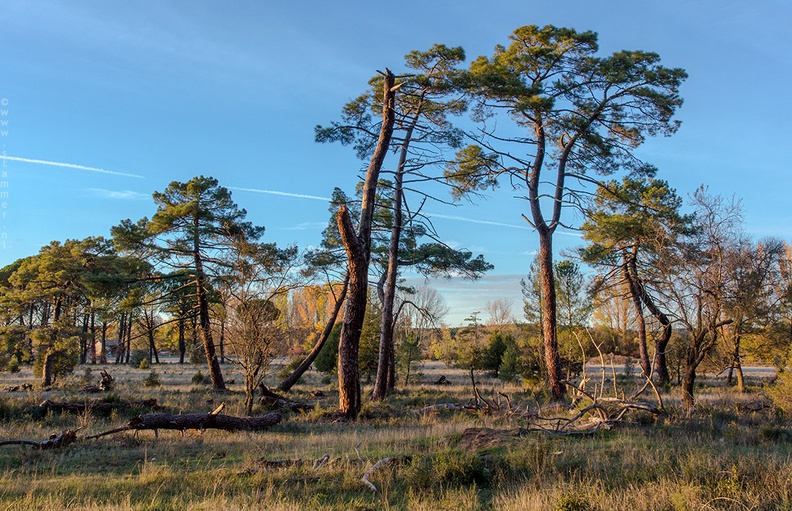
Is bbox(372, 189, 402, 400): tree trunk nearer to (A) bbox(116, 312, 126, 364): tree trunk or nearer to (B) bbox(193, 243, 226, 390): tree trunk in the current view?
(B) bbox(193, 243, 226, 390): tree trunk

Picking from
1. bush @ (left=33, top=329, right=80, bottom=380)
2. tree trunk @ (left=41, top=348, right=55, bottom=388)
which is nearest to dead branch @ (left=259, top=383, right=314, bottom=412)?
bush @ (left=33, top=329, right=80, bottom=380)

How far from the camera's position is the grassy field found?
5.14 meters

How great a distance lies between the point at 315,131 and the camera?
47.1ft

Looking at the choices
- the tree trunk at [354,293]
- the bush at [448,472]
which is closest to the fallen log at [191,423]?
the tree trunk at [354,293]

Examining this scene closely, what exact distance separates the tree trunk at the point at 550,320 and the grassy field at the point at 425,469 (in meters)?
5.68

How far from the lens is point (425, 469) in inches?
248

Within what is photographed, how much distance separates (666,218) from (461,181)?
443 inches

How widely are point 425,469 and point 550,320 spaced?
1107 cm

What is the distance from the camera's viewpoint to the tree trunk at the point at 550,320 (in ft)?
52.5

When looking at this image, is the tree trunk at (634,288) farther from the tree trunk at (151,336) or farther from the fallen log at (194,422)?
the tree trunk at (151,336)

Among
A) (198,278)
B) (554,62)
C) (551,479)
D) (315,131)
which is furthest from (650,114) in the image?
(198,278)

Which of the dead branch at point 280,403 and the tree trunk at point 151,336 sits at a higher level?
the tree trunk at point 151,336

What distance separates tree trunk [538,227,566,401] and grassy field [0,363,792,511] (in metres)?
5.68

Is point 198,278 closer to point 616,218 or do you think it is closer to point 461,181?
point 461,181
